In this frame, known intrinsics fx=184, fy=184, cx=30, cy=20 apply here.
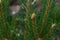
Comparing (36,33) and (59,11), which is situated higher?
(36,33)

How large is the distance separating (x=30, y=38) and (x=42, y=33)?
8 cm

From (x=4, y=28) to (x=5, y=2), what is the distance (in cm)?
12

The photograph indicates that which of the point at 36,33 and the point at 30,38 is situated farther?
the point at 30,38

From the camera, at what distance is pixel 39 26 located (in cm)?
79

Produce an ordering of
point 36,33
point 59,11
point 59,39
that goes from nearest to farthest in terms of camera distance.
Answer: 1. point 36,33
2. point 59,11
3. point 59,39

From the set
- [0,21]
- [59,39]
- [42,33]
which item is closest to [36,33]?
[42,33]

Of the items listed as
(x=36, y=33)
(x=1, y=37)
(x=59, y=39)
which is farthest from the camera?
(x=59, y=39)

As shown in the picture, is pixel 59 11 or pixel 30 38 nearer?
pixel 30 38

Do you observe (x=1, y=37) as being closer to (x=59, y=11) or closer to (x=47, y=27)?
(x=47, y=27)

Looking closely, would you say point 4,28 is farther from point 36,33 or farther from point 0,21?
point 36,33

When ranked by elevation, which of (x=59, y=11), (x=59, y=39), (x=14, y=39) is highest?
(x=14, y=39)

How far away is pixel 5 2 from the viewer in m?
0.81

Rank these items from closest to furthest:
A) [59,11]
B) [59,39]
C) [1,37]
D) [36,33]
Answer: [36,33]
[1,37]
[59,11]
[59,39]

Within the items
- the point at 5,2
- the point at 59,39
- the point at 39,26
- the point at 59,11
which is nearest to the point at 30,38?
the point at 39,26
